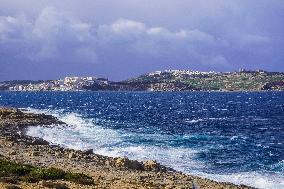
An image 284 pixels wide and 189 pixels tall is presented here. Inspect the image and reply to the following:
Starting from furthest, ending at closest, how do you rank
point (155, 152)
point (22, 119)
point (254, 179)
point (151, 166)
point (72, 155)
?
point (22, 119) → point (155, 152) → point (72, 155) → point (254, 179) → point (151, 166)

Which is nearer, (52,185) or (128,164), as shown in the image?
(52,185)

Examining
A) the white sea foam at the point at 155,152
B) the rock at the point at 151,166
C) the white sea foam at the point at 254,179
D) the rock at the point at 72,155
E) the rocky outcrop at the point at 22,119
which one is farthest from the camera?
the rocky outcrop at the point at 22,119

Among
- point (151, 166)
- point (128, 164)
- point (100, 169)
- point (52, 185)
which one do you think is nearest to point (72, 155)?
point (128, 164)

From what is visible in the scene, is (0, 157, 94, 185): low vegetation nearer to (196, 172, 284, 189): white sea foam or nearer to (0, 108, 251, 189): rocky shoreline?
Answer: (0, 108, 251, 189): rocky shoreline

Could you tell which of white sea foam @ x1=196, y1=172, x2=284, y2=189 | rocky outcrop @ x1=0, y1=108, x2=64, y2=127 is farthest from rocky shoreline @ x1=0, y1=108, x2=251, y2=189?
rocky outcrop @ x1=0, y1=108, x2=64, y2=127

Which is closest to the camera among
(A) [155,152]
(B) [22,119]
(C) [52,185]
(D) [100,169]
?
(C) [52,185]

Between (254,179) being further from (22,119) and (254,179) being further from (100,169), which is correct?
(22,119)

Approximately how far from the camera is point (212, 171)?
34.1 m

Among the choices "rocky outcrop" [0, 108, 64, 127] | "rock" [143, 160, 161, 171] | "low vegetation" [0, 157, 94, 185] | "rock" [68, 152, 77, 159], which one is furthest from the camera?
"rocky outcrop" [0, 108, 64, 127]

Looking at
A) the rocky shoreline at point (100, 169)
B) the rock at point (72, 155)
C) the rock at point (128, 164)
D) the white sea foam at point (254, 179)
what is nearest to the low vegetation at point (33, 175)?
the rocky shoreline at point (100, 169)

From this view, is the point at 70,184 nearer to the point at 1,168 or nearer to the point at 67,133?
the point at 1,168

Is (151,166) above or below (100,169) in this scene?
above

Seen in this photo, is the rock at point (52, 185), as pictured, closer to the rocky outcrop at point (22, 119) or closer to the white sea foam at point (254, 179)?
the white sea foam at point (254, 179)

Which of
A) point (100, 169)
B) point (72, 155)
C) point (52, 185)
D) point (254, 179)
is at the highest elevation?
point (72, 155)
